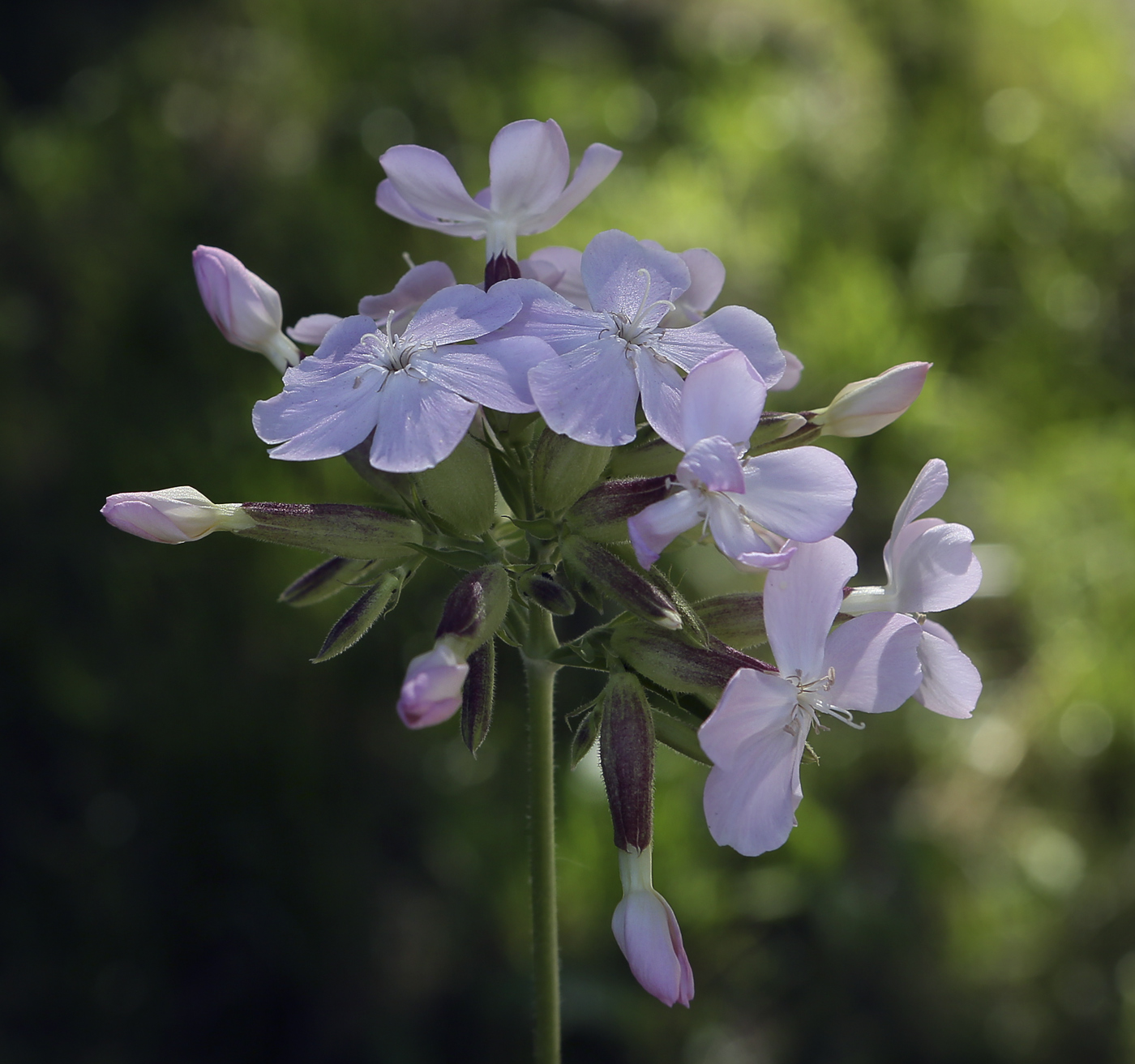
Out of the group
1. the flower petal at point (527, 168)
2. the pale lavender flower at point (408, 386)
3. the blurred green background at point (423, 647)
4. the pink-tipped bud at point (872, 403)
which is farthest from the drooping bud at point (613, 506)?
the blurred green background at point (423, 647)

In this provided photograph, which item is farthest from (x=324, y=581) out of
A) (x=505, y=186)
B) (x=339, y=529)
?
(x=505, y=186)

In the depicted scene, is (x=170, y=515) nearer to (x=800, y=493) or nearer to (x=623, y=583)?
(x=623, y=583)

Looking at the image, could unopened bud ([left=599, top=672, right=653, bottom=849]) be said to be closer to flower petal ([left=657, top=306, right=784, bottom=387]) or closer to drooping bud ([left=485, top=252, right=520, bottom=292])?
flower petal ([left=657, top=306, right=784, bottom=387])

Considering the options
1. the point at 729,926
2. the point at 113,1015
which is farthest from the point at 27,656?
the point at 729,926

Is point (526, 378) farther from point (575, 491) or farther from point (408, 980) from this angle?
point (408, 980)

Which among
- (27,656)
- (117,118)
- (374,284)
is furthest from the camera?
(117,118)
